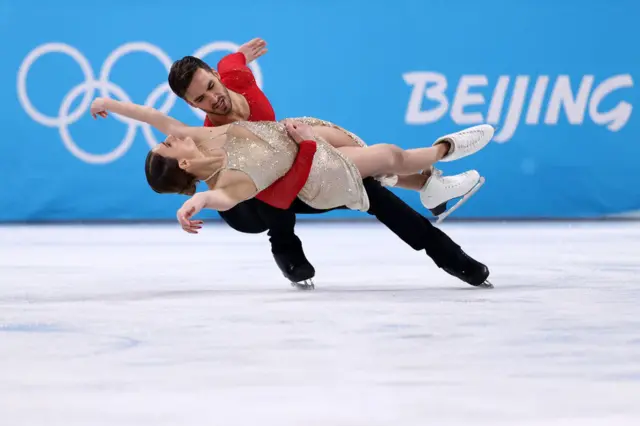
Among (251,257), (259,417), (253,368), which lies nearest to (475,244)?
(251,257)

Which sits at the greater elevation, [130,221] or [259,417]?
[259,417]

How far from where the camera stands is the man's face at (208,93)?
3.26 metres

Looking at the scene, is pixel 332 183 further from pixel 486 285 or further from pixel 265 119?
pixel 486 285

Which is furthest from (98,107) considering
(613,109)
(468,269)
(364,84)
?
(613,109)

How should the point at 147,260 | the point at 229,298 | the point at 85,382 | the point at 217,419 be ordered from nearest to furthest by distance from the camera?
the point at 217,419
the point at 85,382
the point at 229,298
the point at 147,260

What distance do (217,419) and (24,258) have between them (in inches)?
140

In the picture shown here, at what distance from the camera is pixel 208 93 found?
3.30m

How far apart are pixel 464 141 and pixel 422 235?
1.16 ft

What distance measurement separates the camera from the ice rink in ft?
5.54

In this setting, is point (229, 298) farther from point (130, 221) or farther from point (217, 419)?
point (130, 221)

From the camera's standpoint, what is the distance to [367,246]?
5633 mm

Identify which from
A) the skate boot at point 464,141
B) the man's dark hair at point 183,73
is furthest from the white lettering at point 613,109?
the man's dark hair at point 183,73

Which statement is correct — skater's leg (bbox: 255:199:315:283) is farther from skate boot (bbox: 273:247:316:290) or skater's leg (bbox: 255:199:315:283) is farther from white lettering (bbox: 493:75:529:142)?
white lettering (bbox: 493:75:529:142)

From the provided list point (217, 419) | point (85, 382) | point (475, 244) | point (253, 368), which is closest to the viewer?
point (217, 419)
